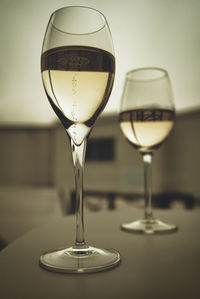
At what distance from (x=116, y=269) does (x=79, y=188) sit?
0.27 ft

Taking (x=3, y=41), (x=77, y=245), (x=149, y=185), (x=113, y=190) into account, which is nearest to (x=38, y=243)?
(x=77, y=245)

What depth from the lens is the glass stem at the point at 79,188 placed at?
0.99 feet

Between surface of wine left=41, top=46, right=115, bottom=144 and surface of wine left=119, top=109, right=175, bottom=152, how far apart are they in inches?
7.5

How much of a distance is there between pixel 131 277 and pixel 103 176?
88.2 inches

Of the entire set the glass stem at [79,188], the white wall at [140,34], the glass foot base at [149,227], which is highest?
the white wall at [140,34]

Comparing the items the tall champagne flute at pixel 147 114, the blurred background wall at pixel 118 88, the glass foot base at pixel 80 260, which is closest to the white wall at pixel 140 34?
the blurred background wall at pixel 118 88

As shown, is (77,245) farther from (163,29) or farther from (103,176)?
(103,176)

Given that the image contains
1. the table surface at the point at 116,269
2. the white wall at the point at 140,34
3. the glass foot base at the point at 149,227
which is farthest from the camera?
the white wall at the point at 140,34

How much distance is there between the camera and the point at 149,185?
0.50 metres

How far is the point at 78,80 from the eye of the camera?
30 centimetres

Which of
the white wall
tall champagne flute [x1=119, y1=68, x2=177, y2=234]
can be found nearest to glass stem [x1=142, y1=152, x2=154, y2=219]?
tall champagne flute [x1=119, y1=68, x2=177, y2=234]

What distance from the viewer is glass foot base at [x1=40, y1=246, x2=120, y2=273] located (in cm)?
26

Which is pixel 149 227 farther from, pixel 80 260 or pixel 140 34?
pixel 140 34

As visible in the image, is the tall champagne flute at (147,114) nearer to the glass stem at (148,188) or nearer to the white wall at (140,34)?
the glass stem at (148,188)
